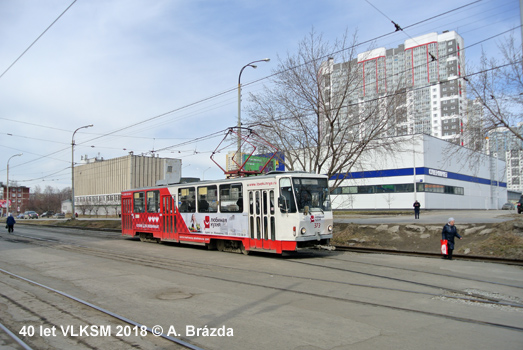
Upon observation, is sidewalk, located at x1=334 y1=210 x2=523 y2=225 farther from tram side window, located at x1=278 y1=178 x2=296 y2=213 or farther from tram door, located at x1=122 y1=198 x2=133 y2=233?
tram door, located at x1=122 y1=198 x2=133 y2=233

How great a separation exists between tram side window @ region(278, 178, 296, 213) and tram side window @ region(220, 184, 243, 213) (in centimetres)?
215

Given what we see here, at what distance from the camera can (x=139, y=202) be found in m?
22.0

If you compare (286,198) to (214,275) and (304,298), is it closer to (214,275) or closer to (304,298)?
(214,275)

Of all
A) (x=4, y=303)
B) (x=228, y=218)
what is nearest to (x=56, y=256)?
(x=228, y=218)

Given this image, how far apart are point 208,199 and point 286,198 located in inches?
181

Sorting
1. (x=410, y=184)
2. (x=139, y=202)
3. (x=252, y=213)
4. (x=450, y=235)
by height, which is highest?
(x=410, y=184)

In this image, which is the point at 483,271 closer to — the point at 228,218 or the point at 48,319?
the point at 228,218

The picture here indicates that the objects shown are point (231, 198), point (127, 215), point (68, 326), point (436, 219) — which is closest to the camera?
point (68, 326)

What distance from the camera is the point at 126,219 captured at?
2339cm

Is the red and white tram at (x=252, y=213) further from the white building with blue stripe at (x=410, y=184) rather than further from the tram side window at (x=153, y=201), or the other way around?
the white building with blue stripe at (x=410, y=184)

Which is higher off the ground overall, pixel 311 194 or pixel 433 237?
pixel 311 194

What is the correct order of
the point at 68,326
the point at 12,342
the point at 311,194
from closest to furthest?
Answer: the point at 12,342
the point at 68,326
the point at 311,194

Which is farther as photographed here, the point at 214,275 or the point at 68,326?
the point at 214,275

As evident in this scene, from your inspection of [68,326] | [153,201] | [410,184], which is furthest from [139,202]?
[410,184]
